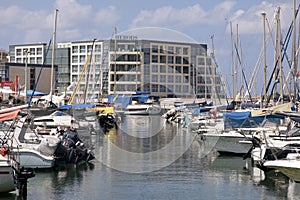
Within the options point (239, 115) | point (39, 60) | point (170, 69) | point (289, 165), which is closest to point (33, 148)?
point (289, 165)

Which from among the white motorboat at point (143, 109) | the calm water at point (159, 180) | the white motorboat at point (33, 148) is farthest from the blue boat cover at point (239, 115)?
the white motorboat at point (143, 109)

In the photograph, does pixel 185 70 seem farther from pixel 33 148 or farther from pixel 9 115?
pixel 9 115

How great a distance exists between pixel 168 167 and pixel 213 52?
45.9m

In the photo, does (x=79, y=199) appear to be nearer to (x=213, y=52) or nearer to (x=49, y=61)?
(x=213, y=52)

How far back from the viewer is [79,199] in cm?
2528

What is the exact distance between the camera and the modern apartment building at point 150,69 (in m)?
81.1

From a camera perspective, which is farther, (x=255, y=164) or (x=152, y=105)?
(x=152, y=105)

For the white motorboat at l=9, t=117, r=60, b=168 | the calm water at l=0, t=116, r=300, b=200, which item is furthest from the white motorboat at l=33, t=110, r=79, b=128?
the white motorboat at l=9, t=117, r=60, b=168

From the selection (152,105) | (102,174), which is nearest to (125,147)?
(102,174)

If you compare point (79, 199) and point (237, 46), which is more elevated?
point (237, 46)

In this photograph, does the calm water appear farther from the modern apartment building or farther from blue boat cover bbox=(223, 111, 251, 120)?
the modern apartment building

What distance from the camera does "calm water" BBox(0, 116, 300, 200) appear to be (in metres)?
26.6

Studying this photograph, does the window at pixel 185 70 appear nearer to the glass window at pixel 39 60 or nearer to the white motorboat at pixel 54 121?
the white motorboat at pixel 54 121

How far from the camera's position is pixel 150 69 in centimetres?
9975
